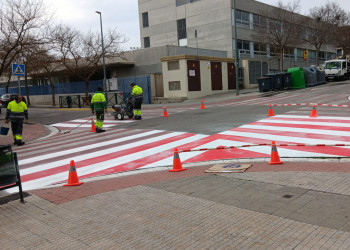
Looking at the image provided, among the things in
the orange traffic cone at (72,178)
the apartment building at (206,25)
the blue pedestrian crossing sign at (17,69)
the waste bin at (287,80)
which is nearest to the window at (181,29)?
the apartment building at (206,25)

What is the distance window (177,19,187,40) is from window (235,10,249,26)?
7.59m

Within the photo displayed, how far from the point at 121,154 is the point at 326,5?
49.1m

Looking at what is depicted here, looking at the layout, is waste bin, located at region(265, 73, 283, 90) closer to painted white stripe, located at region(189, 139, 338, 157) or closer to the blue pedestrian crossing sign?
painted white stripe, located at region(189, 139, 338, 157)

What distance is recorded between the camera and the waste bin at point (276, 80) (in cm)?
3130

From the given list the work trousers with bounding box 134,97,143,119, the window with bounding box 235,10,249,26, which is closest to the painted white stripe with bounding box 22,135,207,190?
the work trousers with bounding box 134,97,143,119

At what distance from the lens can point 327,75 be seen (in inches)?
1521

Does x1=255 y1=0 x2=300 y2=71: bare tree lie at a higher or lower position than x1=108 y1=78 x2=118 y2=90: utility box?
higher

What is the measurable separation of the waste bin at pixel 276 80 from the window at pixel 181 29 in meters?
19.2

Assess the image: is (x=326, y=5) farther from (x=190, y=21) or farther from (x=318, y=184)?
(x=318, y=184)

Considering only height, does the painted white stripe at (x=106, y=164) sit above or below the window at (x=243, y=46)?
below

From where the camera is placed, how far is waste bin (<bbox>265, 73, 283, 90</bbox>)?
103 ft

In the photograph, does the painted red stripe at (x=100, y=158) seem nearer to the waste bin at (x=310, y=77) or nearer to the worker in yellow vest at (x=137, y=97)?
the worker in yellow vest at (x=137, y=97)

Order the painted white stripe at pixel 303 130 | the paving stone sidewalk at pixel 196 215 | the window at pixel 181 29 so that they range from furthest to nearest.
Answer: the window at pixel 181 29 → the painted white stripe at pixel 303 130 → the paving stone sidewalk at pixel 196 215

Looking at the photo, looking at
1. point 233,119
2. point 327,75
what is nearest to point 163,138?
point 233,119
